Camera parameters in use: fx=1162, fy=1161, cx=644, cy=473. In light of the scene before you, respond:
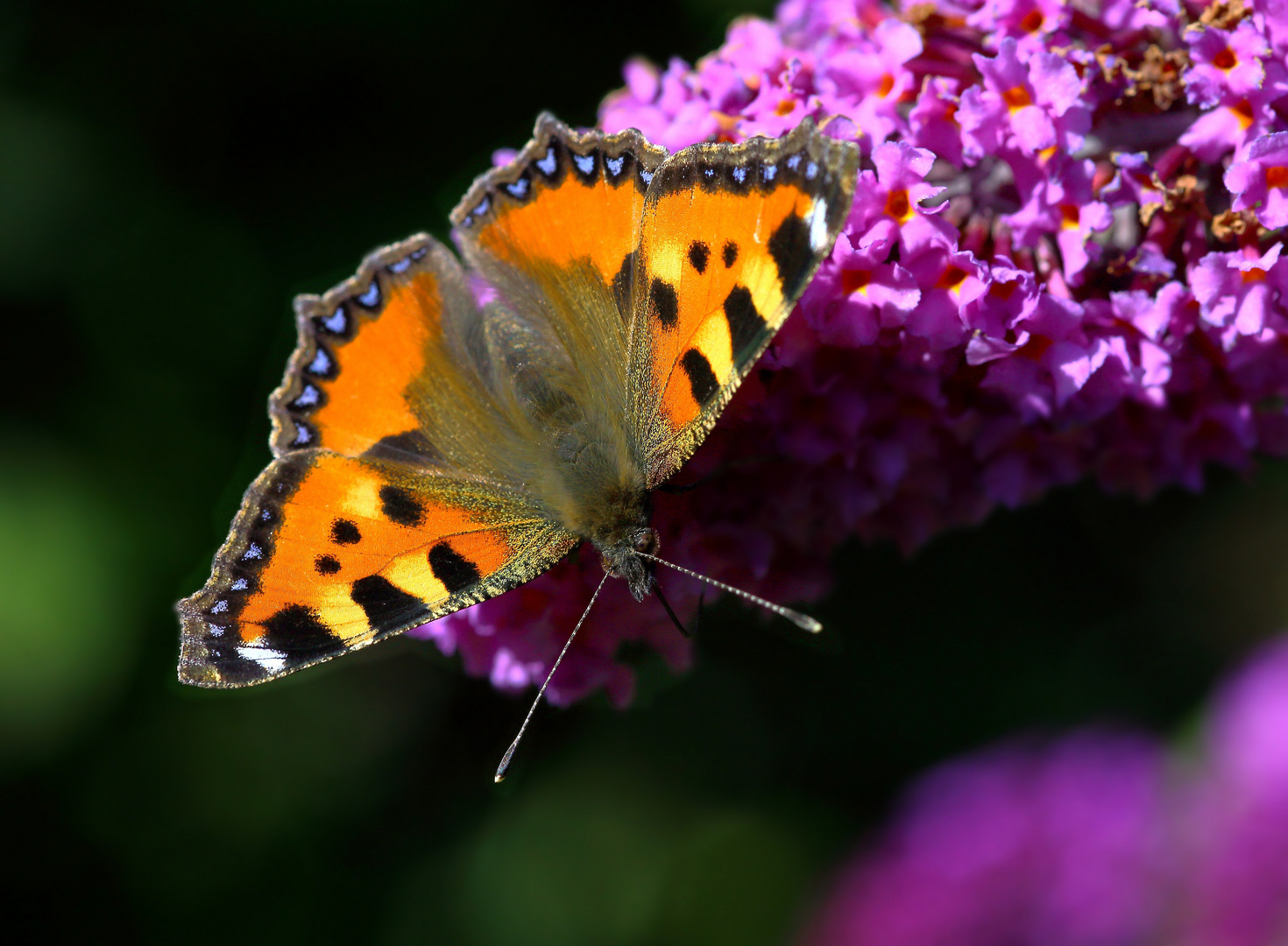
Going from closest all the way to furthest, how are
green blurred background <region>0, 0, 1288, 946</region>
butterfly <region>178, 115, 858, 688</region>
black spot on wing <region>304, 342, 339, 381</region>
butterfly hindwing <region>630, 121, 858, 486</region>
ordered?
butterfly hindwing <region>630, 121, 858, 486</region> → butterfly <region>178, 115, 858, 688</region> → black spot on wing <region>304, 342, 339, 381</region> → green blurred background <region>0, 0, 1288, 946</region>

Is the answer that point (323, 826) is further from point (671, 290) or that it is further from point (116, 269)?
point (671, 290)

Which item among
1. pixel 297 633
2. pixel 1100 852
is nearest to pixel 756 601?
pixel 297 633

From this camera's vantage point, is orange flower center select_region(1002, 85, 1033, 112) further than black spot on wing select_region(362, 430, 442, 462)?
No

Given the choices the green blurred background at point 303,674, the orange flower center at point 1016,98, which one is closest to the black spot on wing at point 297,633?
the green blurred background at point 303,674

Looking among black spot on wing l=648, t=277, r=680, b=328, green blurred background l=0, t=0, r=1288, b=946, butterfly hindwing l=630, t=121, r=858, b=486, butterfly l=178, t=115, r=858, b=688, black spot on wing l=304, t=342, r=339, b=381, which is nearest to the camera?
butterfly hindwing l=630, t=121, r=858, b=486

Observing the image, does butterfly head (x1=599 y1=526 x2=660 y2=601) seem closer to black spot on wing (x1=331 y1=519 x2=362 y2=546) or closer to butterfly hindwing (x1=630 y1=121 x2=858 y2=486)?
butterfly hindwing (x1=630 y1=121 x2=858 y2=486)

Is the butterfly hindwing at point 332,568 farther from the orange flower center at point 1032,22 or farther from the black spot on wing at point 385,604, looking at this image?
the orange flower center at point 1032,22

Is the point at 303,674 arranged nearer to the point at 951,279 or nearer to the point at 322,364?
the point at 322,364

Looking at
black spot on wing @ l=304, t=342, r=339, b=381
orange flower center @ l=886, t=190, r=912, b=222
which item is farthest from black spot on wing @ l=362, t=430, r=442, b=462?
orange flower center @ l=886, t=190, r=912, b=222
